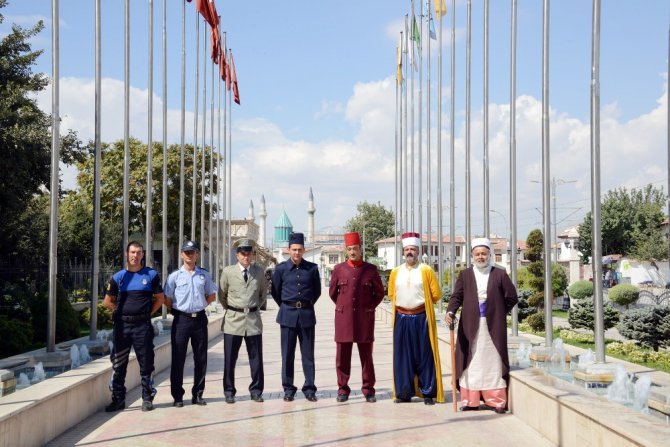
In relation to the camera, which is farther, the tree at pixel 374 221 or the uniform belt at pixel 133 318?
the tree at pixel 374 221

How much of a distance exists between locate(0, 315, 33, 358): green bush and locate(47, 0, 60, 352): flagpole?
19.0 feet

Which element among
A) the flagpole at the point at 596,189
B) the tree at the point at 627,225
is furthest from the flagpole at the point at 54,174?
the tree at the point at 627,225

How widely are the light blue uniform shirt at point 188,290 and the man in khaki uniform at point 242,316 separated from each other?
0.32 meters

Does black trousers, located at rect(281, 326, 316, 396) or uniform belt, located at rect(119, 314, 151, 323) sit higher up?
uniform belt, located at rect(119, 314, 151, 323)

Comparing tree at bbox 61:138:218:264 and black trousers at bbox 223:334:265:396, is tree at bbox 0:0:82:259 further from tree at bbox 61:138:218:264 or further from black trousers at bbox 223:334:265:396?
tree at bbox 61:138:218:264

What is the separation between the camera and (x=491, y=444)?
7152 millimetres

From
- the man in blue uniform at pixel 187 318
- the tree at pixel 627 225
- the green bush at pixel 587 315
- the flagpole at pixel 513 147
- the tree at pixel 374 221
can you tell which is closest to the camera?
the man in blue uniform at pixel 187 318

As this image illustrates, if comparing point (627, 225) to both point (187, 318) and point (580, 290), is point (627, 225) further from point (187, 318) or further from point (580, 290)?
point (187, 318)

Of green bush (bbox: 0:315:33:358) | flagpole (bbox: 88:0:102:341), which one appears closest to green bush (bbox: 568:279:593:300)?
green bush (bbox: 0:315:33:358)

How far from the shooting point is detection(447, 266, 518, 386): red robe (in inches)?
341

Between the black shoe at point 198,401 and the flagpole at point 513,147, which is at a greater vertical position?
the flagpole at point 513,147

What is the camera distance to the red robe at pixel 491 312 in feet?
28.5

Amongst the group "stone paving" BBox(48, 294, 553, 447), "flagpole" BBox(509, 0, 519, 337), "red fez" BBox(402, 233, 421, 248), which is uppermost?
"flagpole" BBox(509, 0, 519, 337)

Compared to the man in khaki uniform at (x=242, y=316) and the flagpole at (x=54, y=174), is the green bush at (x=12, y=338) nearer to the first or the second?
the flagpole at (x=54, y=174)
